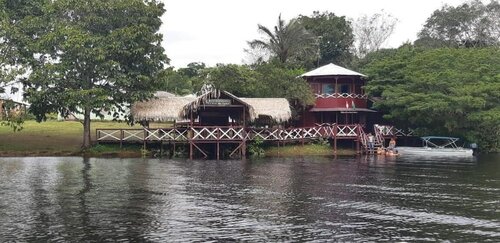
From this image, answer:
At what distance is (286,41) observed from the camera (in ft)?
178

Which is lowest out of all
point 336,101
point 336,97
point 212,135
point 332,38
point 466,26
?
point 212,135

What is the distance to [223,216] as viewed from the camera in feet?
53.4

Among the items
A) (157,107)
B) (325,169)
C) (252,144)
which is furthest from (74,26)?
(325,169)

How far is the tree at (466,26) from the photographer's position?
2598 inches

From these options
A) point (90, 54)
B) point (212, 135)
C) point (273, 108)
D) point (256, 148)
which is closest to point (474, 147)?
point (273, 108)

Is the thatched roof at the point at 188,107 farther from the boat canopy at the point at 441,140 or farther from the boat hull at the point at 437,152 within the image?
the boat canopy at the point at 441,140

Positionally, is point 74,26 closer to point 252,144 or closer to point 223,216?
point 252,144

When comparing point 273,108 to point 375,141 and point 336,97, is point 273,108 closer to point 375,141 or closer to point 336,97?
point 336,97

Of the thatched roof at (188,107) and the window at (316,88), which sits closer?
the thatched roof at (188,107)

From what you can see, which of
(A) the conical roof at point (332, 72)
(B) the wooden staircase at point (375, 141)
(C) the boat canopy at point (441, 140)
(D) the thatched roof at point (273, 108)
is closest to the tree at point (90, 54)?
(D) the thatched roof at point (273, 108)

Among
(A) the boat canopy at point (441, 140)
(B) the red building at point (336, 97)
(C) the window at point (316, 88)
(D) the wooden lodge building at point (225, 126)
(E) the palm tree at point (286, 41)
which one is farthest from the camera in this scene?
(E) the palm tree at point (286, 41)

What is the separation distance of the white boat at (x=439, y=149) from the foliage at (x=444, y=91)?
0.81 meters

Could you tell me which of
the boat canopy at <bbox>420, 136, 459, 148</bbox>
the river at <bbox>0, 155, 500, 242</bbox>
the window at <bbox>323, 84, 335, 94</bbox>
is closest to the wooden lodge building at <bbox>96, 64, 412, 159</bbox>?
the window at <bbox>323, 84, 335, 94</bbox>

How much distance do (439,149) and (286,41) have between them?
18.4 m
